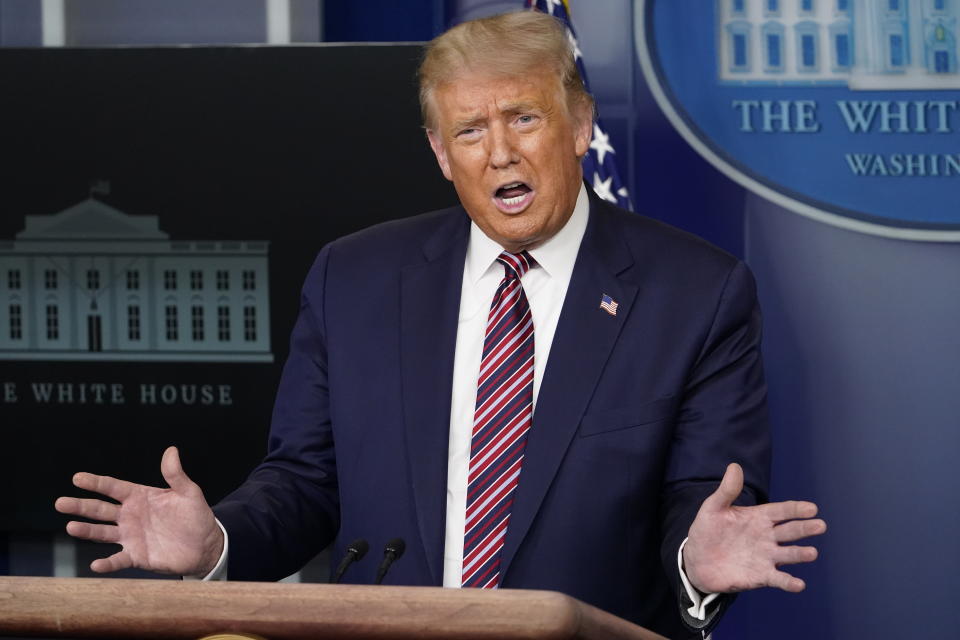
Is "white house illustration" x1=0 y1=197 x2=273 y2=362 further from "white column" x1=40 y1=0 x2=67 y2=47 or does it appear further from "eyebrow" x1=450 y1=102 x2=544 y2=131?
"eyebrow" x1=450 y1=102 x2=544 y2=131

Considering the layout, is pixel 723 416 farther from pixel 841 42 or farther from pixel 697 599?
pixel 841 42

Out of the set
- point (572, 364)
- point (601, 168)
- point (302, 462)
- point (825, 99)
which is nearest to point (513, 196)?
point (572, 364)

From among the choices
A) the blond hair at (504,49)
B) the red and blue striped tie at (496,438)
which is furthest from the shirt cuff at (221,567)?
the blond hair at (504,49)

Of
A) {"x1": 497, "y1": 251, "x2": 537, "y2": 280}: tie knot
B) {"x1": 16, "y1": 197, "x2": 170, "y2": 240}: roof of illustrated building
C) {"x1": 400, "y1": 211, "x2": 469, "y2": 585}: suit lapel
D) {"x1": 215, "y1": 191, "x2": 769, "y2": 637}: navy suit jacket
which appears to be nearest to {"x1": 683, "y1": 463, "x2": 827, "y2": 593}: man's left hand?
{"x1": 215, "y1": 191, "x2": 769, "y2": 637}: navy suit jacket

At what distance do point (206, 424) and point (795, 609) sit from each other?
67.9 inches

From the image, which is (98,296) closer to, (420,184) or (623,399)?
(420,184)

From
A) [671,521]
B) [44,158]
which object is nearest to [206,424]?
[44,158]

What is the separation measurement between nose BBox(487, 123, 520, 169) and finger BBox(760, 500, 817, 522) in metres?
0.73

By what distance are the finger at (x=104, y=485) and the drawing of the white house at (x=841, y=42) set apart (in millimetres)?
2212

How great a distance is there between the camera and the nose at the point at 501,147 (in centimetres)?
197

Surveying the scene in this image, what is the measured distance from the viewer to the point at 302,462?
2082 millimetres

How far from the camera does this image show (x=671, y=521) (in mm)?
1831

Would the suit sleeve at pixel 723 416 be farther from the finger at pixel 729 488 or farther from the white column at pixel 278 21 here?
the white column at pixel 278 21

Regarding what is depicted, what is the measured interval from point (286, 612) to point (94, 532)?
0.61 m
